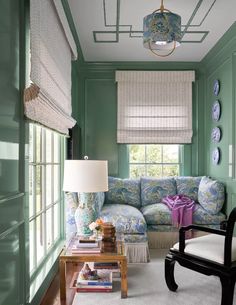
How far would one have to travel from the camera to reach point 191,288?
2.90 m

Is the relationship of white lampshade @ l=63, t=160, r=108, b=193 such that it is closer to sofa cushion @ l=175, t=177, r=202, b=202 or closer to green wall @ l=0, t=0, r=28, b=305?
green wall @ l=0, t=0, r=28, b=305

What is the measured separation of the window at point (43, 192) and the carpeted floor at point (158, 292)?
64 cm

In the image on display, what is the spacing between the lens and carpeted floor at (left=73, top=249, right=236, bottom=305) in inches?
104

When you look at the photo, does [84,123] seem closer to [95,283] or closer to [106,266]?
[106,266]

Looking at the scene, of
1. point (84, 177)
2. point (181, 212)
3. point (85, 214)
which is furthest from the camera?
point (181, 212)

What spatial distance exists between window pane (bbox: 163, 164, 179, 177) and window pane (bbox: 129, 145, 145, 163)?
0.39 meters

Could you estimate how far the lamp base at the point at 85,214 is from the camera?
299 centimetres

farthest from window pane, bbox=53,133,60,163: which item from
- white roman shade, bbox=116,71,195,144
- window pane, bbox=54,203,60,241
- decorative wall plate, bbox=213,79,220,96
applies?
decorative wall plate, bbox=213,79,220,96

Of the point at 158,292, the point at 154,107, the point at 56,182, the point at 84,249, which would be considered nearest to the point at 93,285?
the point at 84,249

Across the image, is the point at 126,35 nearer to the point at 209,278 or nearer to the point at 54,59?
the point at 54,59

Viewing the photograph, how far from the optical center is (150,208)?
4285 mm

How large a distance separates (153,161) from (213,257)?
2.78m

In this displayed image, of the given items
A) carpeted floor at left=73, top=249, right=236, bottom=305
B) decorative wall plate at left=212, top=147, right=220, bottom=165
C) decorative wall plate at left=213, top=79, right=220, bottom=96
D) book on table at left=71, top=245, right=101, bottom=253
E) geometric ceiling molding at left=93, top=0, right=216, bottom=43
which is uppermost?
geometric ceiling molding at left=93, top=0, right=216, bottom=43

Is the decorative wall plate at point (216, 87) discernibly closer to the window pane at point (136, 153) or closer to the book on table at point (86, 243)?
the window pane at point (136, 153)
